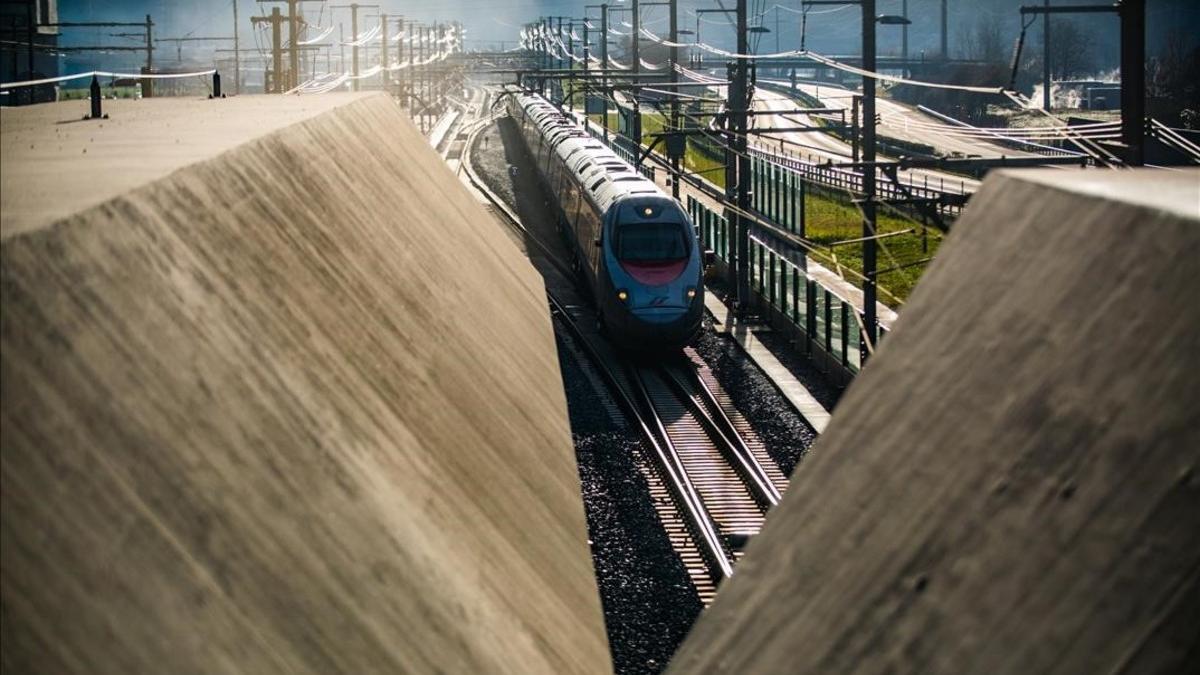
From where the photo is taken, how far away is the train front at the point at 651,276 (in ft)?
77.3

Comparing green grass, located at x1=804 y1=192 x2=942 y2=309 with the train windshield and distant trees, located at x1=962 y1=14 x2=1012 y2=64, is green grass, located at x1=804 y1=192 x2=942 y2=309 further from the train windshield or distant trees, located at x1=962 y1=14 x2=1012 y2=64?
distant trees, located at x1=962 y1=14 x2=1012 y2=64

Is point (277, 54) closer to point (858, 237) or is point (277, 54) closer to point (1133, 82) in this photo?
point (858, 237)

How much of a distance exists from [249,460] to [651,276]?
19.7m

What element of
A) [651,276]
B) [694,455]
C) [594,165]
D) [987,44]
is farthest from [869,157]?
[987,44]

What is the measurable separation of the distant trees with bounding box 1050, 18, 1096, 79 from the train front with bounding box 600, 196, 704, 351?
63.9 m

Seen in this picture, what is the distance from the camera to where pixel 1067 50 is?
84.6 m

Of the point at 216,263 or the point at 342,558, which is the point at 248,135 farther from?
the point at 342,558

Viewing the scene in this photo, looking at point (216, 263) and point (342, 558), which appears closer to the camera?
point (342, 558)

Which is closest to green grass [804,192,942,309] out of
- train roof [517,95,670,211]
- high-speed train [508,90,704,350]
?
train roof [517,95,670,211]

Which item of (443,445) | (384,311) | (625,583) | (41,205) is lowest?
(625,583)

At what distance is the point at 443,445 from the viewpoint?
6219mm

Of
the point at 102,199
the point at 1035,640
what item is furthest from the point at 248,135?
the point at 1035,640

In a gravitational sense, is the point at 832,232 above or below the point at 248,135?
below

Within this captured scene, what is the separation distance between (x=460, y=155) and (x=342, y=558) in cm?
5490
